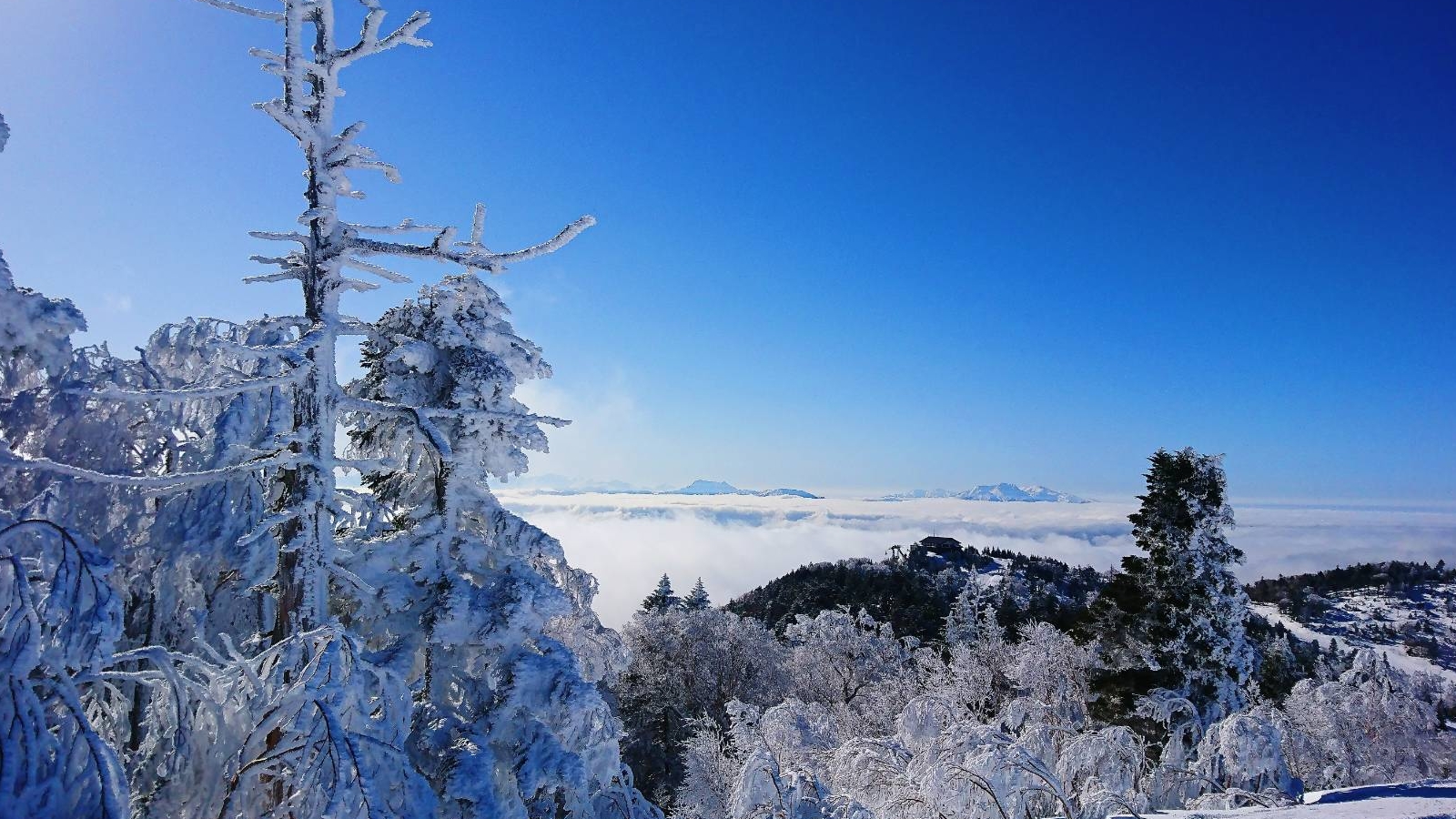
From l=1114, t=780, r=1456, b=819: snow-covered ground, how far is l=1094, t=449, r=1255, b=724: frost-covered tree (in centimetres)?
1037

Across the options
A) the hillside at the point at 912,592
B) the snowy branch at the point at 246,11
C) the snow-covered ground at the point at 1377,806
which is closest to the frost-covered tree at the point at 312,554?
the snowy branch at the point at 246,11

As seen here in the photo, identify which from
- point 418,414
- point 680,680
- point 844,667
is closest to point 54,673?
point 418,414

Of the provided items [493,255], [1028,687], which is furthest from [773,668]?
[493,255]

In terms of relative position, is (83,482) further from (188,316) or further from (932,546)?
(932,546)

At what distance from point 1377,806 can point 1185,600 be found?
14215 millimetres

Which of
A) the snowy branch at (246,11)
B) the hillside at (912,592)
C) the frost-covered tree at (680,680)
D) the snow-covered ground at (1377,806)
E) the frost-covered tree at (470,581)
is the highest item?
the snowy branch at (246,11)

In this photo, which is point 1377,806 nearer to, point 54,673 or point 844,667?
point 54,673

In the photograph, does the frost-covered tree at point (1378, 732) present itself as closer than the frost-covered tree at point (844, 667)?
Yes

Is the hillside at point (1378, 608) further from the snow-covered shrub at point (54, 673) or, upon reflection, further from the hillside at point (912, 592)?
the snow-covered shrub at point (54, 673)

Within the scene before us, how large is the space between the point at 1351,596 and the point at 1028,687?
491 ft

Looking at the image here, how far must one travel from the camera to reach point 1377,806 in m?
7.37

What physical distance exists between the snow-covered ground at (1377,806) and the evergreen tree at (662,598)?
1756 inches

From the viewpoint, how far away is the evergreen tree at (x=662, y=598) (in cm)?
5157

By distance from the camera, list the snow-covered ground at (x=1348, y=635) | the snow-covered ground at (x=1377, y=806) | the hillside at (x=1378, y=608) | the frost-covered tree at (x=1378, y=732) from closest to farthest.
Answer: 1. the snow-covered ground at (x=1377, y=806)
2. the frost-covered tree at (x=1378, y=732)
3. the snow-covered ground at (x=1348, y=635)
4. the hillside at (x=1378, y=608)
